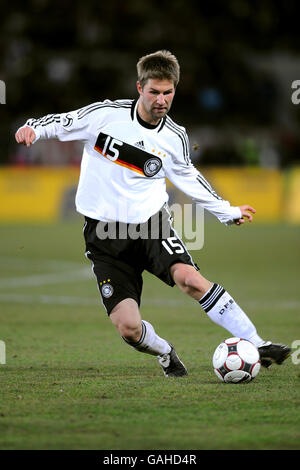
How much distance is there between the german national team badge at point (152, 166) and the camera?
609 cm

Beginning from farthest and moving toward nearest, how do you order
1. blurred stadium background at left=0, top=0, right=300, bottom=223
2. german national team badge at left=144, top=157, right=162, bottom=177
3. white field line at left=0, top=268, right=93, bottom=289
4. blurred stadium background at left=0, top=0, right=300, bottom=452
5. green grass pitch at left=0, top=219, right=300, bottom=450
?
blurred stadium background at left=0, top=0, right=300, bottom=223 < white field line at left=0, top=268, right=93, bottom=289 < german national team badge at left=144, top=157, right=162, bottom=177 < blurred stadium background at left=0, top=0, right=300, bottom=452 < green grass pitch at left=0, top=219, right=300, bottom=450

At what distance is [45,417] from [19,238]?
13.8 meters

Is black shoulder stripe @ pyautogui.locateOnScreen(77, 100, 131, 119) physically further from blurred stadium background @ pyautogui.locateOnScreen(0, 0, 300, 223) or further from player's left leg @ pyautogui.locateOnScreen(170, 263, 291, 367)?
blurred stadium background @ pyautogui.locateOnScreen(0, 0, 300, 223)

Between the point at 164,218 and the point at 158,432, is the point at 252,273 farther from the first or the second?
the point at 158,432

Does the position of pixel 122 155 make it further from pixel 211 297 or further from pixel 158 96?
pixel 211 297

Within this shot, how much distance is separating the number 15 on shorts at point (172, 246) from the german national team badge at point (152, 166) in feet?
1.61

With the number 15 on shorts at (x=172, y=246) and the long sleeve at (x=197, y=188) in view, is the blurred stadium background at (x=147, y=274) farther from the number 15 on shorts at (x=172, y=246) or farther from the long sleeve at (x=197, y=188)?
the number 15 on shorts at (x=172, y=246)

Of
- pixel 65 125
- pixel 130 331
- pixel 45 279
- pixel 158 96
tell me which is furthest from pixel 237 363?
pixel 45 279

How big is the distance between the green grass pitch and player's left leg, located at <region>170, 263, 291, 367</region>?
0.36 m

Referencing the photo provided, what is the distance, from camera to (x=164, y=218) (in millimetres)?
6176

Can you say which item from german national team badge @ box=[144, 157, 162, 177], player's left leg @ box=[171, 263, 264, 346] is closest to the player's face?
german national team badge @ box=[144, 157, 162, 177]

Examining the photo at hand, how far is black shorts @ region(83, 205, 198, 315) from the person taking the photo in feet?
19.7

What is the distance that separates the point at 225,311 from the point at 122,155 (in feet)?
4.32
